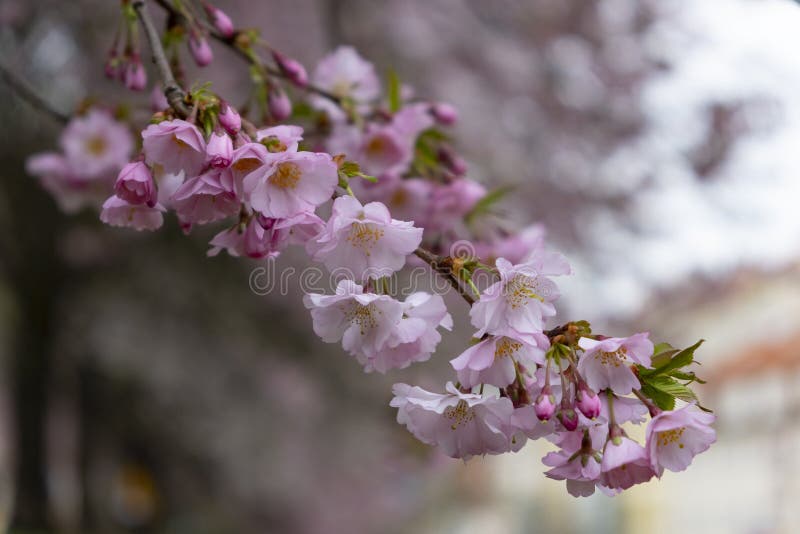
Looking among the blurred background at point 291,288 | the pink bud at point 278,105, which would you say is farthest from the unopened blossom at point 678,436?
the blurred background at point 291,288

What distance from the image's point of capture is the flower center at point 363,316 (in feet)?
2.23

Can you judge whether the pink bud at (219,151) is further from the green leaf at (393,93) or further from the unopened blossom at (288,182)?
the green leaf at (393,93)

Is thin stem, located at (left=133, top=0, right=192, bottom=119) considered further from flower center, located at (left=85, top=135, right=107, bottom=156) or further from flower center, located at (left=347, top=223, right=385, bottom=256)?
flower center, located at (left=85, top=135, right=107, bottom=156)

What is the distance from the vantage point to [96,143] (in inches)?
52.2

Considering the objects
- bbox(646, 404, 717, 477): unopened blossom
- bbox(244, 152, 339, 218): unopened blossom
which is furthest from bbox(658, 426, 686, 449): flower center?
bbox(244, 152, 339, 218): unopened blossom

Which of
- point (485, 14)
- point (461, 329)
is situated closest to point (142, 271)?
point (461, 329)

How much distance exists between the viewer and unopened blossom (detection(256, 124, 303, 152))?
2.28 feet

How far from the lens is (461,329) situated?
3.60 meters

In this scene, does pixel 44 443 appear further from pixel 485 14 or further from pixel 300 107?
pixel 300 107

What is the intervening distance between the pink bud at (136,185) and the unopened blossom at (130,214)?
0.07 feet

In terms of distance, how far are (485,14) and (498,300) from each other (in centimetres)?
365

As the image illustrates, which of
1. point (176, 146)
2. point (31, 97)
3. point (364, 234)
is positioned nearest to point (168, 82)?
point (176, 146)

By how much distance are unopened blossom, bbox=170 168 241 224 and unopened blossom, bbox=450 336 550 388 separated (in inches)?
9.7

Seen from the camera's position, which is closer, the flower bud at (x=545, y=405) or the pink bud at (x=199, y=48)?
the flower bud at (x=545, y=405)
